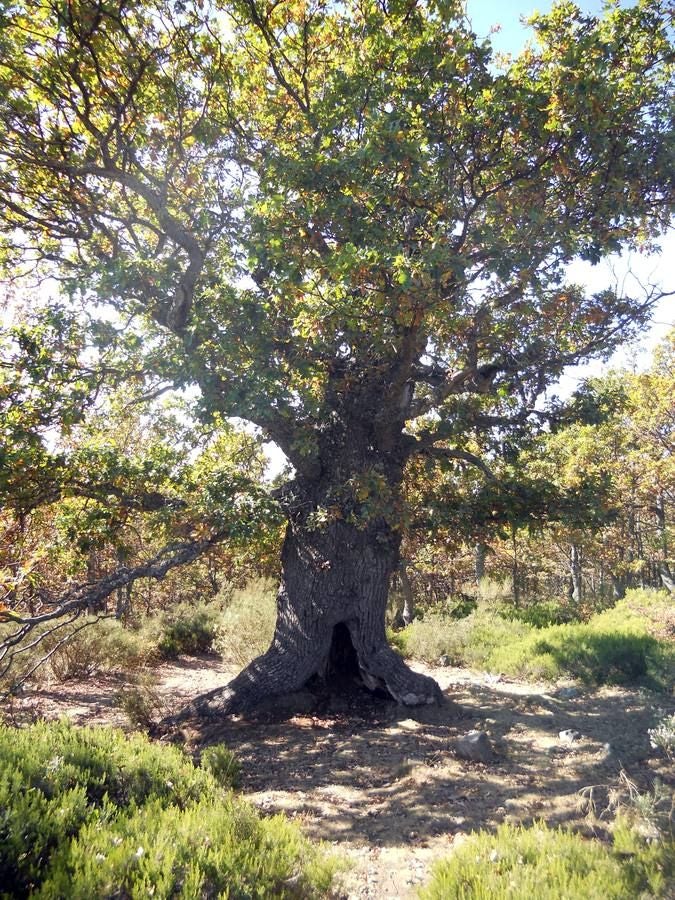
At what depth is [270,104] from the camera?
25.6 ft

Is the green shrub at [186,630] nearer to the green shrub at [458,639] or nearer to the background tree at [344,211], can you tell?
the green shrub at [458,639]

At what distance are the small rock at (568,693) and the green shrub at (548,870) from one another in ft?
16.6

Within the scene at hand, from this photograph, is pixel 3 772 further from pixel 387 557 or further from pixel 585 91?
pixel 585 91

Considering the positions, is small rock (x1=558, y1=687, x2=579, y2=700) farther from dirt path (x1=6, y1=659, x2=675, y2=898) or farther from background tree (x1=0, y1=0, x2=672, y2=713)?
background tree (x1=0, y1=0, x2=672, y2=713)

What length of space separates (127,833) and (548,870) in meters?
2.54

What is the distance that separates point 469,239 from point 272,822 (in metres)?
6.03

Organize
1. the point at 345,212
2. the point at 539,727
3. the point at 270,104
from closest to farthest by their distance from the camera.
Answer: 1. the point at 345,212
2. the point at 539,727
3. the point at 270,104

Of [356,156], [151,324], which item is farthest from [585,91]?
Answer: [151,324]

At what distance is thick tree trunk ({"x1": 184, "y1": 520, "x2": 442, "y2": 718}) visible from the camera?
25.0ft

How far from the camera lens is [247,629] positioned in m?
11.5

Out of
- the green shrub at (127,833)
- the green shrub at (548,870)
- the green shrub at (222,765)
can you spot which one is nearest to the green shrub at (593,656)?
the green shrub at (548,870)

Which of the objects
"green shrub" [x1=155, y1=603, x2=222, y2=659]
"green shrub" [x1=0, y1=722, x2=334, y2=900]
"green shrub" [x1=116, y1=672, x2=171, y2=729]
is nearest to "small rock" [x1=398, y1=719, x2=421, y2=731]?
"green shrub" [x1=0, y1=722, x2=334, y2=900]

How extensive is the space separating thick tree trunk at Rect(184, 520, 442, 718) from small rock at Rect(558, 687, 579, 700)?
2111mm

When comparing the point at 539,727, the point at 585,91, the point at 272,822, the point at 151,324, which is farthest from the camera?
the point at 151,324
